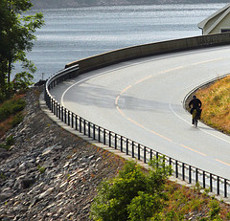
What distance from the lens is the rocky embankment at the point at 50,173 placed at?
2052cm

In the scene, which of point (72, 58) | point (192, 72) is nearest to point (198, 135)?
point (192, 72)

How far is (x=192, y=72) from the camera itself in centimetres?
4059

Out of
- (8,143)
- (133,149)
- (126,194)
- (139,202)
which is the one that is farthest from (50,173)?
(139,202)

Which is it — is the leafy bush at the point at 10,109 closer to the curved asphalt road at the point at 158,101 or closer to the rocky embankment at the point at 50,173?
the curved asphalt road at the point at 158,101

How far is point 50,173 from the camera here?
23.5 meters

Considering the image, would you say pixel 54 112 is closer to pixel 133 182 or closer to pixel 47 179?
pixel 47 179

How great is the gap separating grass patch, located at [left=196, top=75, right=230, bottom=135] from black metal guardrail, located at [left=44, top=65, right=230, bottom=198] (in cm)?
564

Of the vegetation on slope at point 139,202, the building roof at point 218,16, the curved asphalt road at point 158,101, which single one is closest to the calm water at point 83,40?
the building roof at point 218,16

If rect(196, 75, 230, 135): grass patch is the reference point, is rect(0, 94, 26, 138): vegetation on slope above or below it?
below

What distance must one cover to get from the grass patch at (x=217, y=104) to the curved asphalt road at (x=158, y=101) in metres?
0.97

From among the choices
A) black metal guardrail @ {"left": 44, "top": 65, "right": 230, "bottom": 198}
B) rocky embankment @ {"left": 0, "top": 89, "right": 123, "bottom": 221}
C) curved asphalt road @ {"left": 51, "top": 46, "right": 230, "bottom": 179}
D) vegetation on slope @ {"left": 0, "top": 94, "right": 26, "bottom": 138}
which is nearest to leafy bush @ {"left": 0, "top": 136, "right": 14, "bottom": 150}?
rocky embankment @ {"left": 0, "top": 89, "right": 123, "bottom": 221}

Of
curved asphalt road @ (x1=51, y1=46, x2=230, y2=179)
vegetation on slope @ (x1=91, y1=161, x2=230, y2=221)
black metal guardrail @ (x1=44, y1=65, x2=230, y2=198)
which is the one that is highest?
vegetation on slope @ (x1=91, y1=161, x2=230, y2=221)

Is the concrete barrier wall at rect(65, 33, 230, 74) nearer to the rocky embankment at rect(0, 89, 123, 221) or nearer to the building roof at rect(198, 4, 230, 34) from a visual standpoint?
the building roof at rect(198, 4, 230, 34)

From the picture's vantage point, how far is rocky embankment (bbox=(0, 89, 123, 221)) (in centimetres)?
2052
